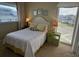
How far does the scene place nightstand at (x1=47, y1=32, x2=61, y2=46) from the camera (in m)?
1.06

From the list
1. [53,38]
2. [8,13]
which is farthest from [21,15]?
[53,38]

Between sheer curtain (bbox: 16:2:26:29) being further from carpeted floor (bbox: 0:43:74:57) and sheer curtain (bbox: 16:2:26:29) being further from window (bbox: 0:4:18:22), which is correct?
carpeted floor (bbox: 0:43:74:57)

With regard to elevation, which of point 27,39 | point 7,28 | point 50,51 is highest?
point 7,28

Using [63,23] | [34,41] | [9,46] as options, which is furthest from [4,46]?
[63,23]

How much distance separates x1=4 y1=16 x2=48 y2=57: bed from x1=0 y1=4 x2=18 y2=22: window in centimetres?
18

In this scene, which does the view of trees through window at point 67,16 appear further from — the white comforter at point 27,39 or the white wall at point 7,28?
the white wall at point 7,28

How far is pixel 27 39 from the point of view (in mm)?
1149

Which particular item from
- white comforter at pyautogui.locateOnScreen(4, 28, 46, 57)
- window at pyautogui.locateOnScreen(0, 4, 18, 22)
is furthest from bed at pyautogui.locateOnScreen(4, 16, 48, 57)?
window at pyautogui.locateOnScreen(0, 4, 18, 22)

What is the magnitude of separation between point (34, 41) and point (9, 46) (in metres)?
0.36

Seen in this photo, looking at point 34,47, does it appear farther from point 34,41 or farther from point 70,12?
point 70,12

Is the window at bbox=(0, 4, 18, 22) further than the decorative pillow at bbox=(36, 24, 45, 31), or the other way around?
the decorative pillow at bbox=(36, 24, 45, 31)

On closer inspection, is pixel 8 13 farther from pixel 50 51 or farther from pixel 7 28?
pixel 50 51

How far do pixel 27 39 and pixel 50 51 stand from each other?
35cm

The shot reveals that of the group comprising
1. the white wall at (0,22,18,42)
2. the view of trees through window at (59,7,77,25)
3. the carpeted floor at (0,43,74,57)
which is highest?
the view of trees through window at (59,7,77,25)
